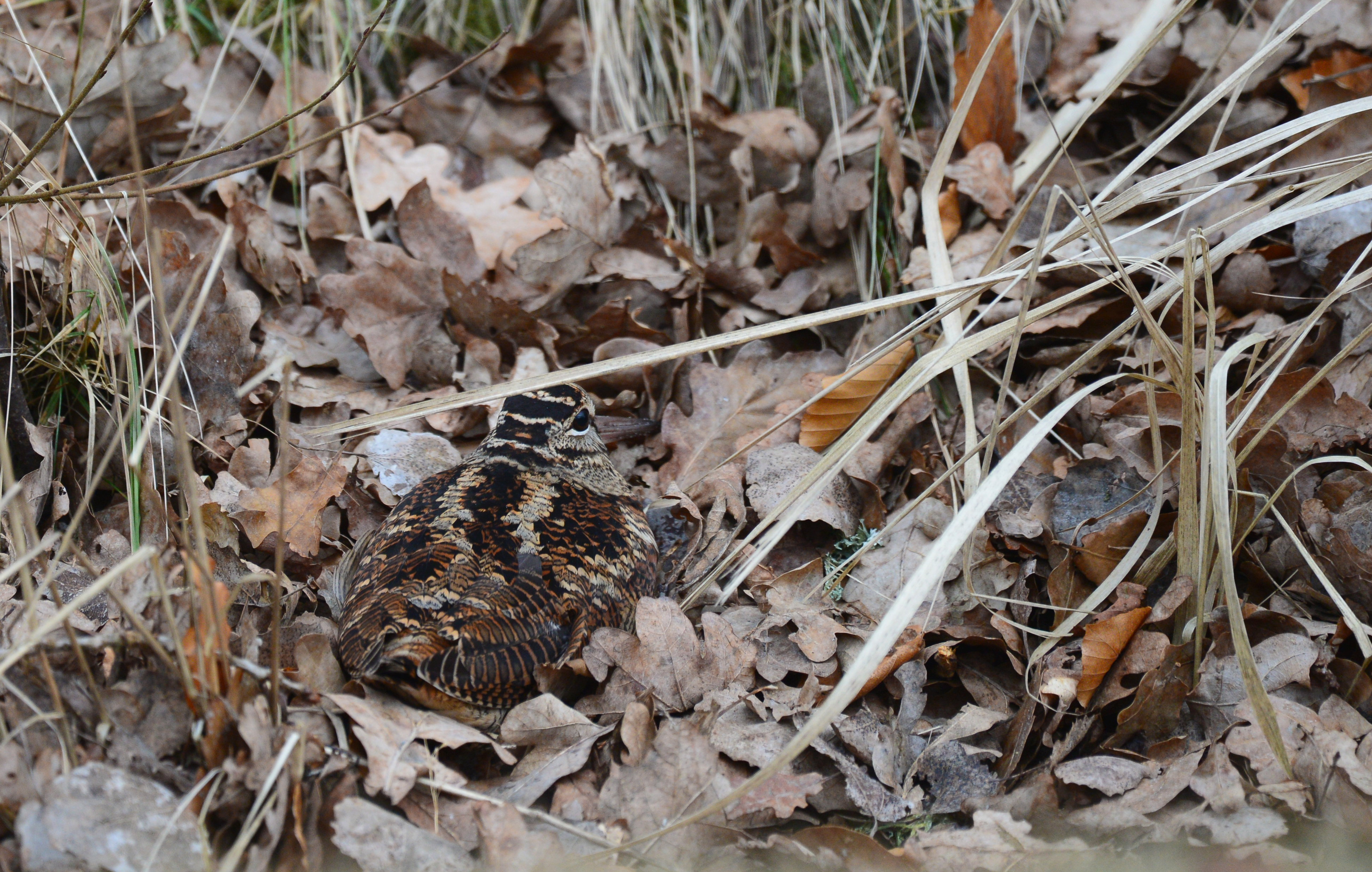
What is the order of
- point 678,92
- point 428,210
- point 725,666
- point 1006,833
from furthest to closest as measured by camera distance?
point 678,92, point 428,210, point 725,666, point 1006,833

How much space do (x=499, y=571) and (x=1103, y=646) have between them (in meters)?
1.96

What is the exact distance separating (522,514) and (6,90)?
3.17 m

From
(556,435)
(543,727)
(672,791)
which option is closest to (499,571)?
(543,727)

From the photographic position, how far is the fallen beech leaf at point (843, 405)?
4.18 metres

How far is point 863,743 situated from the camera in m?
3.00

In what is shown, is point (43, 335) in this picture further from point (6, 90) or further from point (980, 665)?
point (980, 665)

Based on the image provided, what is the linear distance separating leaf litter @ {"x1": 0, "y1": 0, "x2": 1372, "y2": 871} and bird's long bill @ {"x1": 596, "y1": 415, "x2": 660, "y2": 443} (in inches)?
2.9

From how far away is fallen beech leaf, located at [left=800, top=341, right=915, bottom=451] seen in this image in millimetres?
4180

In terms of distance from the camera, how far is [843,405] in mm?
4188

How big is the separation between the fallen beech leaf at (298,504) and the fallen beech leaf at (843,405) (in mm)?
1936

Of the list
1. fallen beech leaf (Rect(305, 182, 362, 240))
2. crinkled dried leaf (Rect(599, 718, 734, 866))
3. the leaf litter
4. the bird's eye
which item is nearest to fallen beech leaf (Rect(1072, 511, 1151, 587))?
the leaf litter

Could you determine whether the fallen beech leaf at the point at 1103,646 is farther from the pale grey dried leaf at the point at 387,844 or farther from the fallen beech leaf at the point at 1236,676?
the pale grey dried leaf at the point at 387,844

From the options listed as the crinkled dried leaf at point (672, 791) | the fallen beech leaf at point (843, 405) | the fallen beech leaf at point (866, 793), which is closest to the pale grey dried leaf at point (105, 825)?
the crinkled dried leaf at point (672, 791)

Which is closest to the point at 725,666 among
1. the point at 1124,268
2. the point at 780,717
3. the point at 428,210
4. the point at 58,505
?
the point at 780,717
